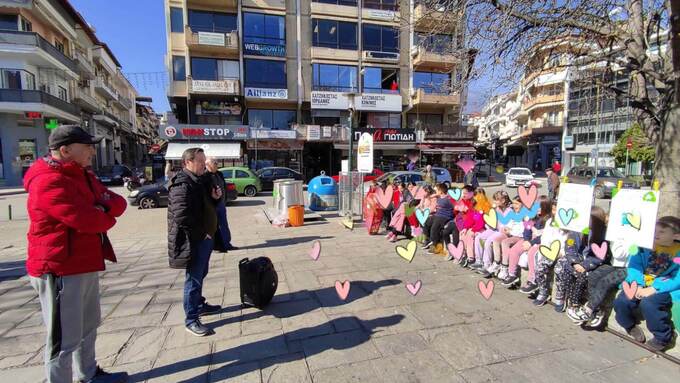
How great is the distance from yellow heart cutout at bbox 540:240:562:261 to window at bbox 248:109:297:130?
2419 centimetres

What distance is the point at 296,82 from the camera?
86.2 feet

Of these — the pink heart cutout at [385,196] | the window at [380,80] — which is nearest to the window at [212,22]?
the window at [380,80]

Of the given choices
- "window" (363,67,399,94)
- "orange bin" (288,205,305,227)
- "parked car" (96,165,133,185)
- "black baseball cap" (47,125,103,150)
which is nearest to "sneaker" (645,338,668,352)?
"black baseball cap" (47,125,103,150)

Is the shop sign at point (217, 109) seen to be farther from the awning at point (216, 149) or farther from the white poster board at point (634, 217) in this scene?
the white poster board at point (634, 217)

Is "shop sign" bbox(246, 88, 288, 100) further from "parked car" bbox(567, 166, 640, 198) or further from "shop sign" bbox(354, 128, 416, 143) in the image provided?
"parked car" bbox(567, 166, 640, 198)

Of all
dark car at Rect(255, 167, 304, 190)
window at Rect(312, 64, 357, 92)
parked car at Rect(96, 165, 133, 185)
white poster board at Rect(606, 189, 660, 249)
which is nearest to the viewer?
→ white poster board at Rect(606, 189, 660, 249)

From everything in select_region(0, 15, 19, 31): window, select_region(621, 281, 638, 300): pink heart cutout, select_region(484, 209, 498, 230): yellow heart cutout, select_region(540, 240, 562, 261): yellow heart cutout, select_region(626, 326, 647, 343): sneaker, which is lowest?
select_region(626, 326, 647, 343): sneaker

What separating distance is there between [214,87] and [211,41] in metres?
3.02

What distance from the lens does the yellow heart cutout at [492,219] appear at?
16.8ft

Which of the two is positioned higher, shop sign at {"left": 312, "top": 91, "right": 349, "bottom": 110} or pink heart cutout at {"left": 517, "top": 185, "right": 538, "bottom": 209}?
shop sign at {"left": 312, "top": 91, "right": 349, "bottom": 110}

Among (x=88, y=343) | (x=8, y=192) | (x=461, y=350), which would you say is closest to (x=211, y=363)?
(x=88, y=343)

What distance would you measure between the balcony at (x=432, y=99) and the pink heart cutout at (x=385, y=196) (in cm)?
2139

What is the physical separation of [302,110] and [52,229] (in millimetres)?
25944

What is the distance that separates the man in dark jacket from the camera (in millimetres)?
3125
